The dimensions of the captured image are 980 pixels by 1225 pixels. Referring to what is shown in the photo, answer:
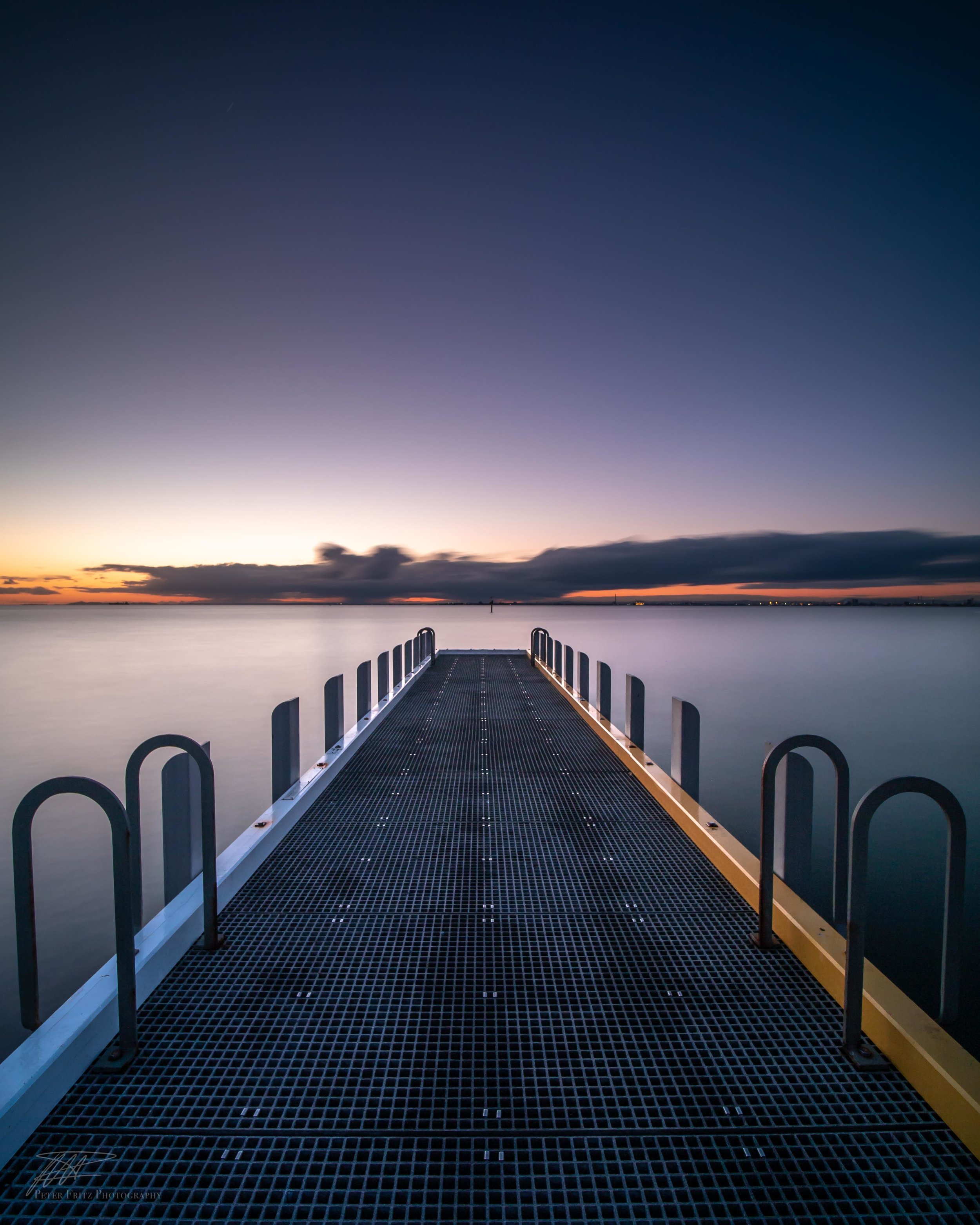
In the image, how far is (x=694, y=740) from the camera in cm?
523

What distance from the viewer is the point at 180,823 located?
3.54 metres

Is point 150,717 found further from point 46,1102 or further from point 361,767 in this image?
point 46,1102

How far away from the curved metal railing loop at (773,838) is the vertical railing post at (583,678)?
21.1 feet

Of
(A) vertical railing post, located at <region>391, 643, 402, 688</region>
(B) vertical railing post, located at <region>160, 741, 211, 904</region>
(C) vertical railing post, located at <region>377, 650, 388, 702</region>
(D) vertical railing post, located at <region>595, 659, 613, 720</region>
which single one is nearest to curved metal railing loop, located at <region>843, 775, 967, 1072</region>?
(B) vertical railing post, located at <region>160, 741, 211, 904</region>

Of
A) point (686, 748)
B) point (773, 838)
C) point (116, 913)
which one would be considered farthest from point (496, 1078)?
point (686, 748)

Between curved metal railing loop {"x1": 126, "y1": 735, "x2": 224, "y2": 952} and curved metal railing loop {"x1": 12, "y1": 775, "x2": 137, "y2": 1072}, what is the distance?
1.38ft

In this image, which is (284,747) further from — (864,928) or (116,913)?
(864,928)

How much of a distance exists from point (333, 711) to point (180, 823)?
2885 millimetres

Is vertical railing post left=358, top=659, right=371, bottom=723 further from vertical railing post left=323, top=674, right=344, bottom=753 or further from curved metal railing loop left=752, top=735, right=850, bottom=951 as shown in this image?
curved metal railing loop left=752, top=735, right=850, bottom=951

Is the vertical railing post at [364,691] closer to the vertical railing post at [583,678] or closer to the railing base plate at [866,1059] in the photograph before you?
the vertical railing post at [583,678]

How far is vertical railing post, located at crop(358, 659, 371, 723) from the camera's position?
7715 millimetres

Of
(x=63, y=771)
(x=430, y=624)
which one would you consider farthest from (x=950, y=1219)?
(x=430, y=624)

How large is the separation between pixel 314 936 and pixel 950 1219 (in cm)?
264

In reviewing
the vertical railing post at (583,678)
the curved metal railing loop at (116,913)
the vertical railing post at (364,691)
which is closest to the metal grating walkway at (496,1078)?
the curved metal railing loop at (116,913)
